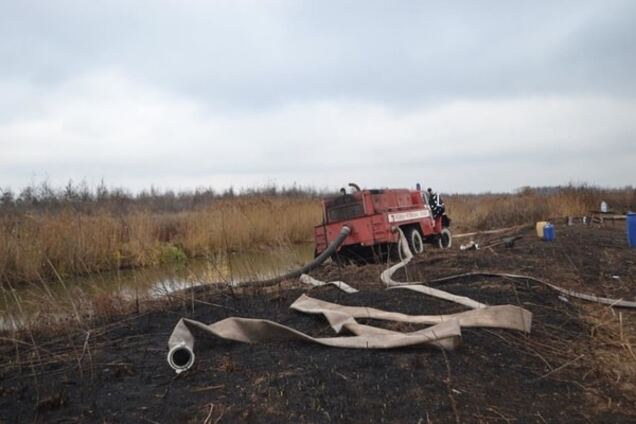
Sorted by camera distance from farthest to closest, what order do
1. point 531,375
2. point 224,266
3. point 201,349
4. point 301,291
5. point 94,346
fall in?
point 224,266, point 301,291, point 94,346, point 201,349, point 531,375

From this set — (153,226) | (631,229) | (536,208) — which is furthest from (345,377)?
(536,208)

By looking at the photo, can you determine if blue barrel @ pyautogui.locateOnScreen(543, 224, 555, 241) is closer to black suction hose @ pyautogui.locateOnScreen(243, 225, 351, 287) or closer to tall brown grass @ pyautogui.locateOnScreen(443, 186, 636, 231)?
black suction hose @ pyautogui.locateOnScreen(243, 225, 351, 287)

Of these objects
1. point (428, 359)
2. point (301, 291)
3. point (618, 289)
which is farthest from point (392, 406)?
point (618, 289)

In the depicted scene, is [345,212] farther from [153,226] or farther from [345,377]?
[153,226]

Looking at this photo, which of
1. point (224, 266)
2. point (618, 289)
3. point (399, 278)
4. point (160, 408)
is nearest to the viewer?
point (160, 408)

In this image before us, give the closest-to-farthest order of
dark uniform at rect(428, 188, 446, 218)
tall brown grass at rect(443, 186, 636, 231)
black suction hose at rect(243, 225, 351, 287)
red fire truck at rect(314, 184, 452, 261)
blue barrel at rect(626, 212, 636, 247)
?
black suction hose at rect(243, 225, 351, 287), red fire truck at rect(314, 184, 452, 261), blue barrel at rect(626, 212, 636, 247), dark uniform at rect(428, 188, 446, 218), tall brown grass at rect(443, 186, 636, 231)

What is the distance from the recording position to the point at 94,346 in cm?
425

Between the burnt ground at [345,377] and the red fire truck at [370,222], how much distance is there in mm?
4178

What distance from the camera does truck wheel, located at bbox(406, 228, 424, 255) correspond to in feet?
33.0

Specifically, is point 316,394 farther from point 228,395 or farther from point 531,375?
point 531,375

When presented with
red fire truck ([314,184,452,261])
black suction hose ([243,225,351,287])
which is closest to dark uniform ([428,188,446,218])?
red fire truck ([314,184,452,261])

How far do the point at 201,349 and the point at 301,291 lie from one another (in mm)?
2606

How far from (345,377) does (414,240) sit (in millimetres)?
7519

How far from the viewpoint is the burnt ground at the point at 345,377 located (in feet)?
8.41
